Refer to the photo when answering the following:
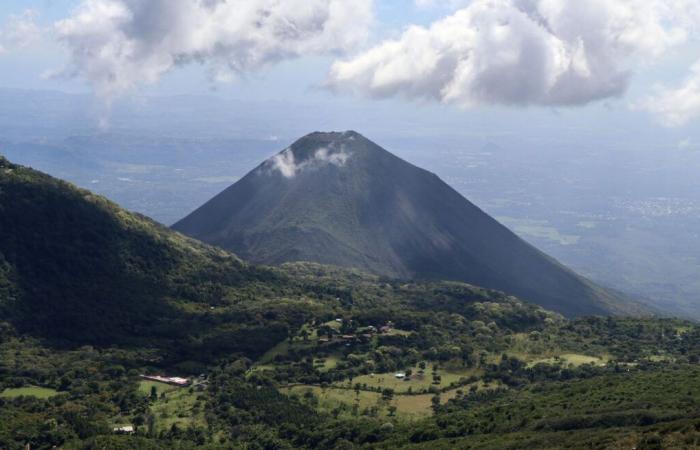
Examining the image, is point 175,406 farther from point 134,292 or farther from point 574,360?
point 574,360

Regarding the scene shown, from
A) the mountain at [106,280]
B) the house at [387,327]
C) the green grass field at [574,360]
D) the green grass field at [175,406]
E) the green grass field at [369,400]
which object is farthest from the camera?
the house at [387,327]

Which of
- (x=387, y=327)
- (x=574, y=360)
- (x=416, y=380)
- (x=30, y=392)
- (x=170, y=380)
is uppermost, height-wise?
(x=387, y=327)

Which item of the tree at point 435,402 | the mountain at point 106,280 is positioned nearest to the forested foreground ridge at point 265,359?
the mountain at point 106,280

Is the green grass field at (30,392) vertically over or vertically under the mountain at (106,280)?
under

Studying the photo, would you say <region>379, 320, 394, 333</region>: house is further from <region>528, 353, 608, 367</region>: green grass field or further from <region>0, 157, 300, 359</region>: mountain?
<region>528, 353, 608, 367</region>: green grass field

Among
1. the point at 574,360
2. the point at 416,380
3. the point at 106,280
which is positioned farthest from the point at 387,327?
the point at 106,280

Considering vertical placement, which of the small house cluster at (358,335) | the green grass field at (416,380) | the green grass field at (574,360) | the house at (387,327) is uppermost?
the house at (387,327)

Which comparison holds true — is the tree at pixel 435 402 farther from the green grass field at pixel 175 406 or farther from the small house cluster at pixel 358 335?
the green grass field at pixel 175 406
